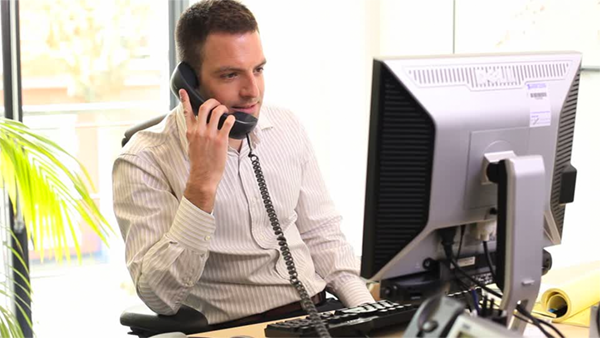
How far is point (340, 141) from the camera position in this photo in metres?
3.53

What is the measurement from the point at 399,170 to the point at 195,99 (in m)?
0.75

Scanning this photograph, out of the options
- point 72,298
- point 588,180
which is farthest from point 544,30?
point 72,298

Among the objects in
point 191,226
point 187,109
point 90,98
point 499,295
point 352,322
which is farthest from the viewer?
point 90,98

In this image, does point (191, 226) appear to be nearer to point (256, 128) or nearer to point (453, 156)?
point (256, 128)

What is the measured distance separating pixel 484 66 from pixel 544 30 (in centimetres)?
148

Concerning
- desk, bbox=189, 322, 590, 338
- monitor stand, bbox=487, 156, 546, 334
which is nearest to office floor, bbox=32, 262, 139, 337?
desk, bbox=189, 322, 590, 338

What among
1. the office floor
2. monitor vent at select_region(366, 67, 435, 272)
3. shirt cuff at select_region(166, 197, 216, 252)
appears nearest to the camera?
monitor vent at select_region(366, 67, 435, 272)

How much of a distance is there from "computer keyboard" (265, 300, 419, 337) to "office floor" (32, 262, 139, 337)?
2.17m

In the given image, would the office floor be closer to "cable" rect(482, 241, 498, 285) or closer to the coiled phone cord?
the coiled phone cord

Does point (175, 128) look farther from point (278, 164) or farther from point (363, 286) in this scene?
point (363, 286)

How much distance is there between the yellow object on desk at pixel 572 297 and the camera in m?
1.51

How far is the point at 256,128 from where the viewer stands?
1984mm

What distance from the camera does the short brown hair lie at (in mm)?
1811

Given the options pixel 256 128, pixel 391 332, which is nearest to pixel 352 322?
pixel 391 332
